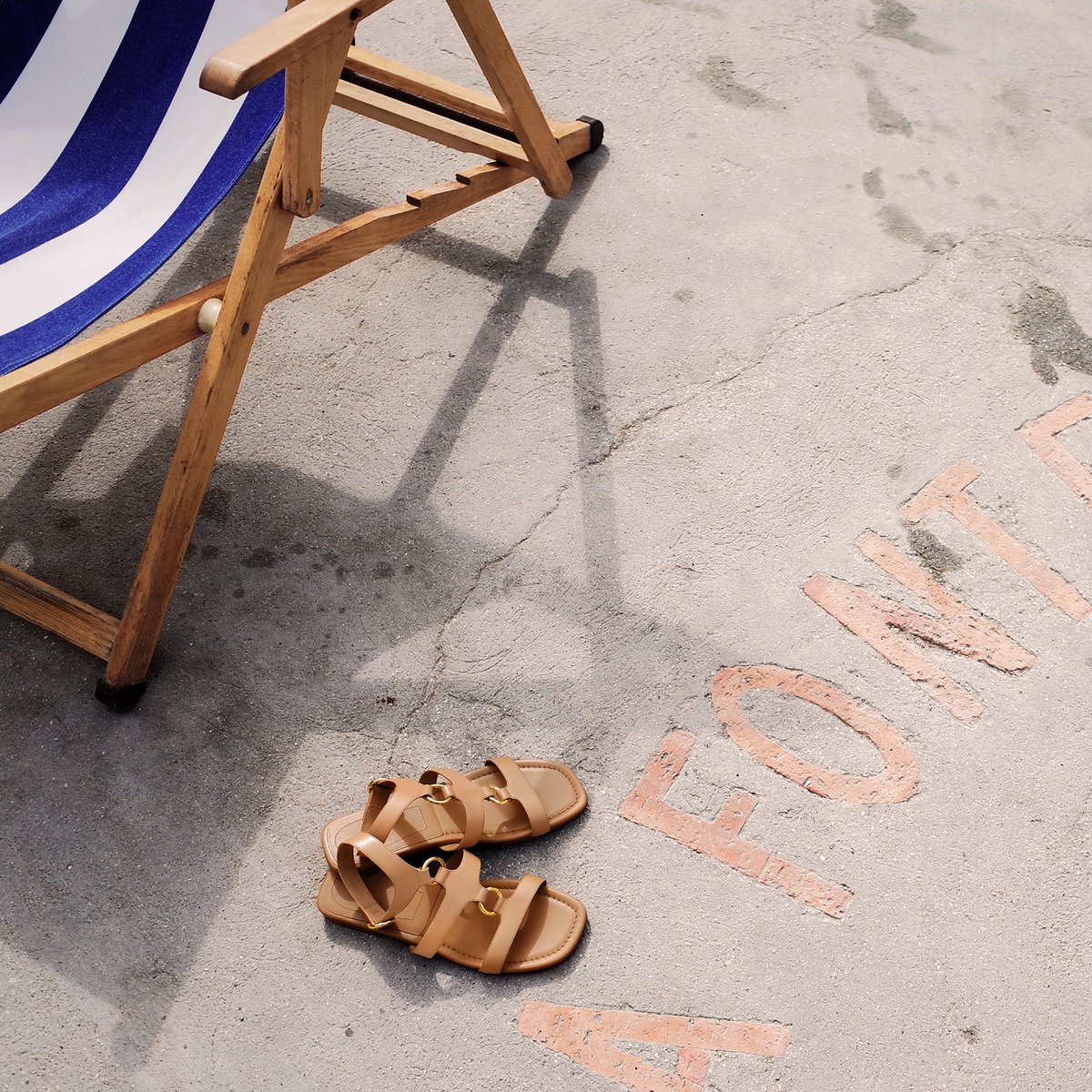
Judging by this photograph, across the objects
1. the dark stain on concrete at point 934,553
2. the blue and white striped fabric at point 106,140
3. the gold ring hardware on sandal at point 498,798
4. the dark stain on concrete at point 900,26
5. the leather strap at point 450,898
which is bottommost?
the dark stain on concrete at point 934,553

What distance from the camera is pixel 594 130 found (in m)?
3.01

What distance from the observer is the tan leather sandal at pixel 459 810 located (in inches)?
76.2

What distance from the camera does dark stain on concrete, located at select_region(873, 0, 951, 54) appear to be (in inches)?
134

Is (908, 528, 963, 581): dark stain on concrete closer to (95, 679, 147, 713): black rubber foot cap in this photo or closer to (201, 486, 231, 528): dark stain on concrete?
(201, 486, 231, 528): dark stain on concrete

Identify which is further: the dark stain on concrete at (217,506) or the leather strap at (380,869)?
the dark stain on concrete at (217,506)

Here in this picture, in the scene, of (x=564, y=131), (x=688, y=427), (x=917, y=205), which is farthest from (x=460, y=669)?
(x=917, y=205)

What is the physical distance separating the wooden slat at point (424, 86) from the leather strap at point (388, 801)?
159 centimetres

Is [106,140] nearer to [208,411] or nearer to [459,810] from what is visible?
[208,411]

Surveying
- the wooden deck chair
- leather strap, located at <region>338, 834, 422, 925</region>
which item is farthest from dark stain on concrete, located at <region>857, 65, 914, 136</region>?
leather strap, located at <region>338, 834, 422, 925</region>

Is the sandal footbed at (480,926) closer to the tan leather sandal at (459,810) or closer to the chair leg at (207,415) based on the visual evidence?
the tan leather sandal at (459,810)

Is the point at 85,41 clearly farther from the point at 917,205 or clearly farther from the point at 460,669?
the point at 917,205

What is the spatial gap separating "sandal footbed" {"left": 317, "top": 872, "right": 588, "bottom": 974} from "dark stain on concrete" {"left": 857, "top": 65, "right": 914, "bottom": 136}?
2.35 meters

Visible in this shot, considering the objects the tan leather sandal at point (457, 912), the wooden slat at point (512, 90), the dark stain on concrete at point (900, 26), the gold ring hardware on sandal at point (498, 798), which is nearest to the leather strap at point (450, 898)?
the tan leather sandal at point (457, 912)

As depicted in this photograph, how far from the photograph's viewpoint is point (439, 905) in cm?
187
